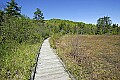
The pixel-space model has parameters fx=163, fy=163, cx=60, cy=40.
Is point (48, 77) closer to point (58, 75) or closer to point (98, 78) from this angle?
point (58, 75)

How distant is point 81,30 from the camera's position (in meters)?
64.5

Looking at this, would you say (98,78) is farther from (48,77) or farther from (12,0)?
(12,0)

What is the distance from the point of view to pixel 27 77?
244 inches

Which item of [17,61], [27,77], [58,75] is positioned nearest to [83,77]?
[58,75]

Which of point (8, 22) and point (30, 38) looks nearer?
point (8, 22)

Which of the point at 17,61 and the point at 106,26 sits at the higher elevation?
the point at 106,26

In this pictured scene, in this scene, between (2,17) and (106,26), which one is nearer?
(2,17)

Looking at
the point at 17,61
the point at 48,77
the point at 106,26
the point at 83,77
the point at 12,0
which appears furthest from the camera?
the point at 106,26

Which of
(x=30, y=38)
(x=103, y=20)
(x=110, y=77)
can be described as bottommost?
(x=110, y=77)

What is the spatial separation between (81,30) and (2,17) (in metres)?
55.2

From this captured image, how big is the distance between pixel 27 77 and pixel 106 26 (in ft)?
195

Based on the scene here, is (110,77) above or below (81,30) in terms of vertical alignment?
below

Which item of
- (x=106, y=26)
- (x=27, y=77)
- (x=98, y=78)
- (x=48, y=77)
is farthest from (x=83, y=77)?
(x=106, y=26)

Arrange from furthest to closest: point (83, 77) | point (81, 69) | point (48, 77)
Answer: point (81, 69)
point (83, 77)
point (48, 77)
